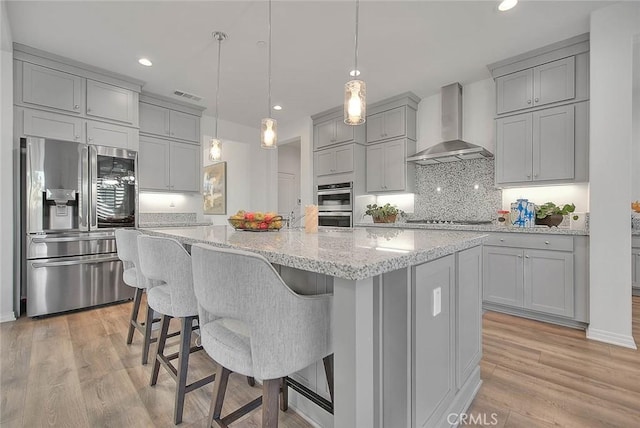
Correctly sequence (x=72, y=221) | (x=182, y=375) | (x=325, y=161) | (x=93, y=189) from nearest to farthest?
(x=182, y=375) < (x=72, y=221) < (x=93, y=189) < (x=325, y=161)

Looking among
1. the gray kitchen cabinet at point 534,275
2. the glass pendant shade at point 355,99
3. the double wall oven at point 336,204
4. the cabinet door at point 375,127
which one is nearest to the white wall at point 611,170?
the gray kitchen cabinet at point 534,275

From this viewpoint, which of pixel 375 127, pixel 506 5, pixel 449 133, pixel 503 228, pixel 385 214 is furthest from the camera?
pixel 375 127

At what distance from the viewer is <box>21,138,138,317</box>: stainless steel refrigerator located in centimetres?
293

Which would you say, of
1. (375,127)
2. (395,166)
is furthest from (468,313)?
(375,127)

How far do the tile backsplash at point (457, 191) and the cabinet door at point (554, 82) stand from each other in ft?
2.97

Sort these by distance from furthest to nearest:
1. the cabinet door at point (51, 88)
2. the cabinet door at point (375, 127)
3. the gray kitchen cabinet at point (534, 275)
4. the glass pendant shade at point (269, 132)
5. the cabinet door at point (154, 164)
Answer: the cabinet door at point (375, 127) < the cabinet door at point (154, 164) < the cabinet door at point (51, 88) < the gray kitchen cabinet at point (534, 275) < the glass pendant shade at point (269, 132)

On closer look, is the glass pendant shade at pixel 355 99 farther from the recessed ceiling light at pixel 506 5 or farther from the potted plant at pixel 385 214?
the potted plant at pixel 385 214

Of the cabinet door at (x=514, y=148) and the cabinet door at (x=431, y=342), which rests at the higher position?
the cabinet door at (x=514, y=148)

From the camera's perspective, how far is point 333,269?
0.79m

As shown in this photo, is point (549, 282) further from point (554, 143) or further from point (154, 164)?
point (154, 164)

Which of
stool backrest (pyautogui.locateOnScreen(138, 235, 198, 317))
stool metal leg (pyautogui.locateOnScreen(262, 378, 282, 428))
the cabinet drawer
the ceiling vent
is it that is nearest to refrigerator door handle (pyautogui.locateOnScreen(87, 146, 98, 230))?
the ceiling vent

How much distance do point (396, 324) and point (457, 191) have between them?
11.0ft

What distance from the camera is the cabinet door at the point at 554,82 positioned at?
2811 millimetres

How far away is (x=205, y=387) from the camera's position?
70.0 inches
